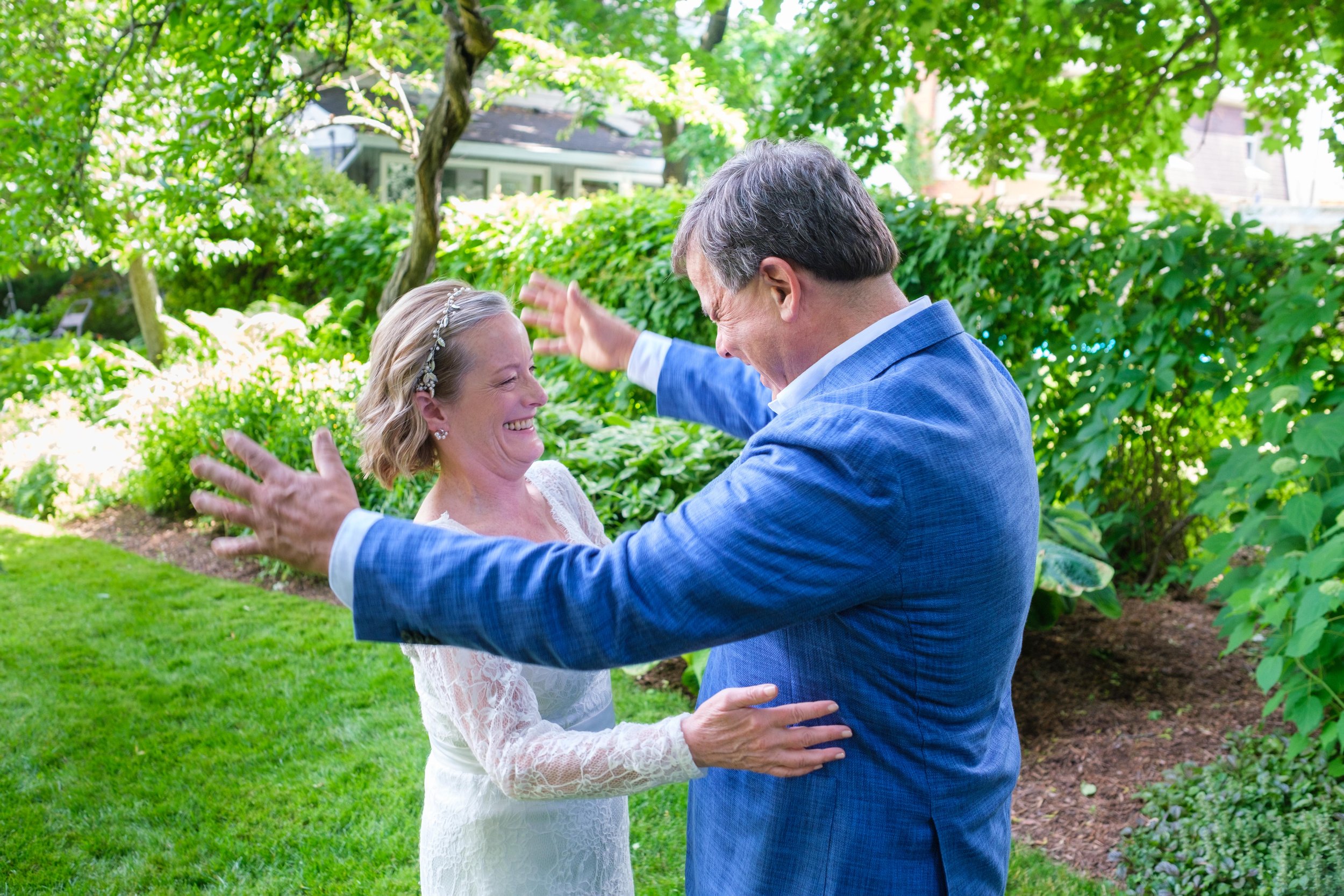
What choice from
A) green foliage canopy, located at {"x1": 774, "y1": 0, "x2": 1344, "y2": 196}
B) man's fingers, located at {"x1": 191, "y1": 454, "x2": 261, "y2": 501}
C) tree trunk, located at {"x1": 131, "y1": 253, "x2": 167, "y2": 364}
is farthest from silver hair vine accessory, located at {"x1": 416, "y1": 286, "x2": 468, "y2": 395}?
tree trunk, located at {"x1": 131, "y1": 253, "x2": 167, "y2": 364}

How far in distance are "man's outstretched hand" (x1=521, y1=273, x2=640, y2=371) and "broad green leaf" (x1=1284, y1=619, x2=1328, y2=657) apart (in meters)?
2.36

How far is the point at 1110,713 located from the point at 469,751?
326 centimetres

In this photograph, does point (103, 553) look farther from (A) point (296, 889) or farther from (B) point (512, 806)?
(B) point (512, 806)

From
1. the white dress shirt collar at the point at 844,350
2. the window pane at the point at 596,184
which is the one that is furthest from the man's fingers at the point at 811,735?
the window pane at the point at 596,184

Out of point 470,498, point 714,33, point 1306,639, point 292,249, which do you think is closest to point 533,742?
point 470,498

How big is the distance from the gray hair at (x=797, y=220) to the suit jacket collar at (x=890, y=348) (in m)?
0.11

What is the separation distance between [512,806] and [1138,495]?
185 inches

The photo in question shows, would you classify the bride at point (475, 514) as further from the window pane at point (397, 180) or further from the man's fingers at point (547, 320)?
the window pane at point (397, 180)

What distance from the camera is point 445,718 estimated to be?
1987mm

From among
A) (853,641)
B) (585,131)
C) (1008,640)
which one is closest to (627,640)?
(853,641)

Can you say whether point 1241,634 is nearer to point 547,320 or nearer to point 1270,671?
point 1270,671

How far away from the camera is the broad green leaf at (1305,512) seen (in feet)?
10.9

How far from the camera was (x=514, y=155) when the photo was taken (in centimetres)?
2131

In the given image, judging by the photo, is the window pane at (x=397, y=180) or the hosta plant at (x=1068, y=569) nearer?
the hosta plant at (x=1068, y=569)
